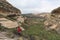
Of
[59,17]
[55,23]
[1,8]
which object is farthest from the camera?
[59,17]

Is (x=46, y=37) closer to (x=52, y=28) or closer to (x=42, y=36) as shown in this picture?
(x=42, y=36)

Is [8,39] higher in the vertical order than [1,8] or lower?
lower

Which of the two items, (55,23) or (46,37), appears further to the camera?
(55,23)

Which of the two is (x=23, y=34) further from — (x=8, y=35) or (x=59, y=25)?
(x=59, y=25)

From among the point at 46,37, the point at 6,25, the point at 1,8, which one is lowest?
the point at 46,37

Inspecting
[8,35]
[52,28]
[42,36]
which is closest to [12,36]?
[8,35]

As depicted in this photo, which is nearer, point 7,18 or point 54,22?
point 7,18

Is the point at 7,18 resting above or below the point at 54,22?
above

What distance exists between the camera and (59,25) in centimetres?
3284

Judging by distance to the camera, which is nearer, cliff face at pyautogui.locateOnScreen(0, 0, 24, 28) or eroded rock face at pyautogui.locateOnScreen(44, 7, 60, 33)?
cliff face at pyautogui.locateOnScreen(0, 0, 24, 28)

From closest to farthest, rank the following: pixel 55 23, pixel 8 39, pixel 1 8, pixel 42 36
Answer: pixel 8 39 → pixel 42 36 → pixel 1 8 → pixel 55 23

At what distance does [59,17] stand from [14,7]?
811 centimetres

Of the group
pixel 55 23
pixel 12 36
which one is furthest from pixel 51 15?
pixel 12 36

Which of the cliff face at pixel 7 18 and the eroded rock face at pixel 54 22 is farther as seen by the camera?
the eroded rock face at pixel 54 22
